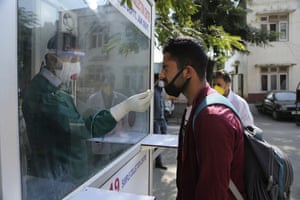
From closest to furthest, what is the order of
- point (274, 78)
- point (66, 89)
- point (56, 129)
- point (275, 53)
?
point (56, 129), point (66, 89), point (275, 53), point (274, 78)

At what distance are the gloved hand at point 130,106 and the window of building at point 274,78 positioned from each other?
19.5 m

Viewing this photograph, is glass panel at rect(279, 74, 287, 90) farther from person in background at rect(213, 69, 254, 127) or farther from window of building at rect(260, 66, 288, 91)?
person in background at rect(213, 69, 254, 127)

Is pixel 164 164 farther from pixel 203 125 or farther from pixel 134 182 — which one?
pixel 203 125

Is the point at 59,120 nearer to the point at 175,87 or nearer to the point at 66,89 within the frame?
the point at 66,89

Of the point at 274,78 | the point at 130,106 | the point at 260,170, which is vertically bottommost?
the point at 260,170

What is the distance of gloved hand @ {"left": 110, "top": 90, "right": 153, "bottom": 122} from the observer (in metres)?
2.13

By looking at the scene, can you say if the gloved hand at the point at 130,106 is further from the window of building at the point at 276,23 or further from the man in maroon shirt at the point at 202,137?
the window of building at the point at 276,23

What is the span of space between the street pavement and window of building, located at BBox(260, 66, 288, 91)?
622 centimetres

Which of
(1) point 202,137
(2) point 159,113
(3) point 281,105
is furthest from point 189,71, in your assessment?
(3) point 281,105

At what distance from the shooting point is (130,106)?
7.63 ft

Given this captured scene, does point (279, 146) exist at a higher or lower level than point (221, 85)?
lower

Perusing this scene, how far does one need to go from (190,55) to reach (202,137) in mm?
514

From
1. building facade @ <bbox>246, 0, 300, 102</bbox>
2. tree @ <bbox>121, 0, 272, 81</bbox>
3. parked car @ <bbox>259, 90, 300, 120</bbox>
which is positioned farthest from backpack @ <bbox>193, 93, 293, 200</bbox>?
building facade @ <bbox>246, 0, 300, 102</bbox>

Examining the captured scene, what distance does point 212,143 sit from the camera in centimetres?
128
